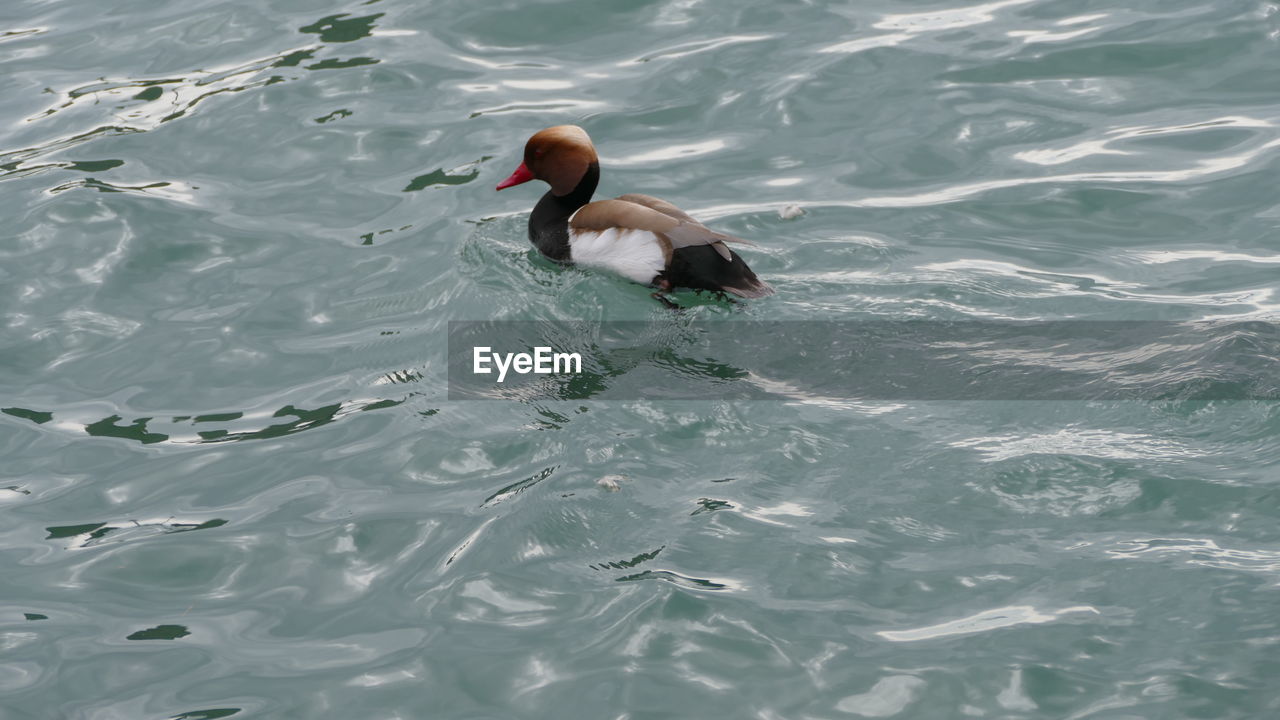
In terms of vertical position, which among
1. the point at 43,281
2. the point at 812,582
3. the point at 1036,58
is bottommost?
the point at 812,582

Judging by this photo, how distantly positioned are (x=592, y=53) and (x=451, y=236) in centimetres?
263

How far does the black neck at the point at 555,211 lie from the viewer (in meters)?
7.25

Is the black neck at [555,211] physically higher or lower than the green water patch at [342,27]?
lower

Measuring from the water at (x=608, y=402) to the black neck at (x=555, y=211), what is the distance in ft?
0.48

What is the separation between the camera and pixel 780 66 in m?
9.19

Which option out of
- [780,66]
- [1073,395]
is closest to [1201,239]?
[1073,395]

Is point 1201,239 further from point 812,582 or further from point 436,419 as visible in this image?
point 436,419

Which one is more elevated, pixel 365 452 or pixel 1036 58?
pixel 1036 58
